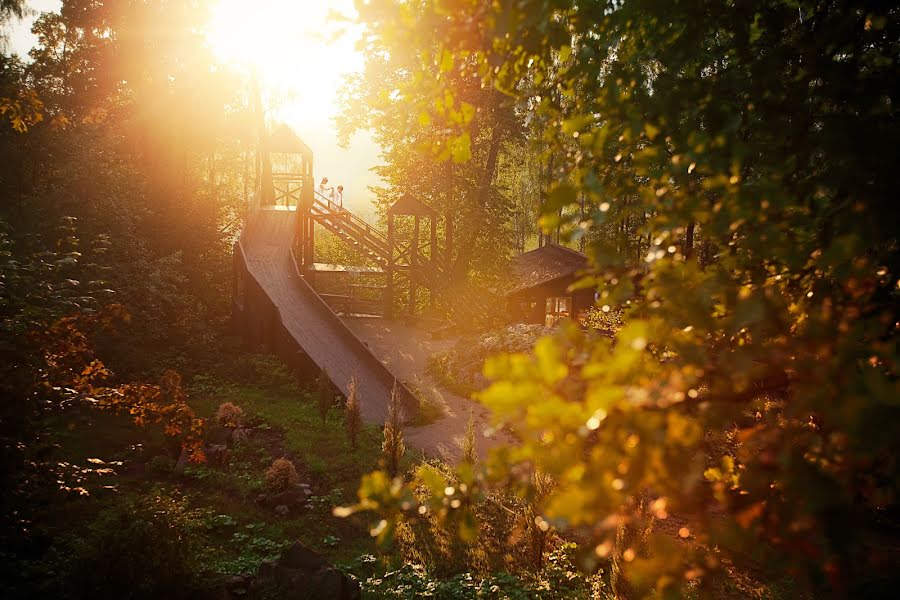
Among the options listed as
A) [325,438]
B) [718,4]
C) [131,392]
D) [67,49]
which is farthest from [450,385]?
[67,49]

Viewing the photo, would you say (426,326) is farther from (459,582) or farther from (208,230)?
(459,582)

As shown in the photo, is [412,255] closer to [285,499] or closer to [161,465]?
[161,465]

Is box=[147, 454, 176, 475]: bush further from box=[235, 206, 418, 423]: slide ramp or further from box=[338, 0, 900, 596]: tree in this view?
box=[338, 0, 900, 596]: tree

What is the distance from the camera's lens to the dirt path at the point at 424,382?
11.0m

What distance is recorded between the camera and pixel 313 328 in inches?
593

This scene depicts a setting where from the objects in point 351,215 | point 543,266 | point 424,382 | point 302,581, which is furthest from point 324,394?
point 543,266

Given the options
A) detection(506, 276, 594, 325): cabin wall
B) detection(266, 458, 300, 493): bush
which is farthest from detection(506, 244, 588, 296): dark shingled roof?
detection(266, 458, 300, 493): bush

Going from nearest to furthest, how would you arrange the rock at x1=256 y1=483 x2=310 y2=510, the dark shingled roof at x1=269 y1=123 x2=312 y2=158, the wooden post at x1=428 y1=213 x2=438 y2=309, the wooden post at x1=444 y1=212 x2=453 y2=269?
the rock at x1=256 y1=483 x2=310 y2=510 → the wooden post at x1=428 y1=213 x2=438 y2=309 → the wooden post at x1=444 y1=212 x2=453 y2=269 → the dark shingled roof at x1=269 y1=123 x2=312 y2=158

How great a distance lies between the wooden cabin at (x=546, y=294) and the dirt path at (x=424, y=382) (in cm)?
459

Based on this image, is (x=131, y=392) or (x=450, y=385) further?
(x=450, y=385)

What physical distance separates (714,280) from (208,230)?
63.3 ft

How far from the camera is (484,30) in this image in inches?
79.8

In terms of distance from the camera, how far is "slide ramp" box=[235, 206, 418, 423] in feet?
41.9

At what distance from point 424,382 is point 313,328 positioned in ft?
11.4
